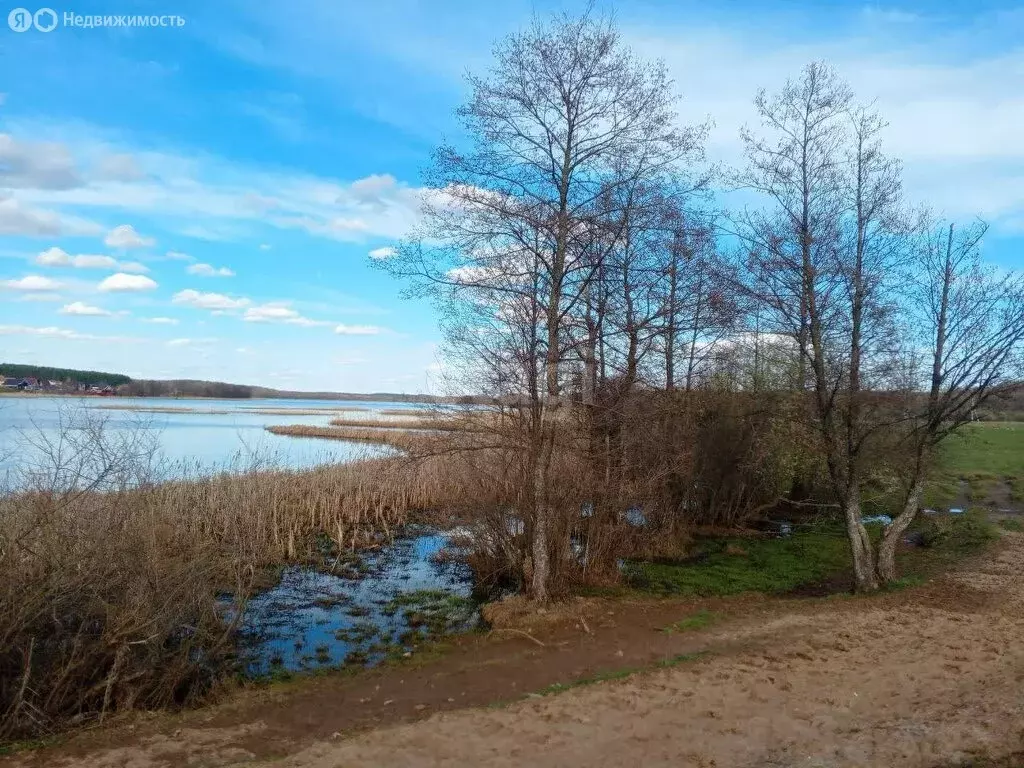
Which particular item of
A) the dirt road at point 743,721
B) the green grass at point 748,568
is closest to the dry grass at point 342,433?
the green grass at point 748,568

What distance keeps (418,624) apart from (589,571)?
131 inches

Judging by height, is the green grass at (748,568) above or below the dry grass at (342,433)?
below

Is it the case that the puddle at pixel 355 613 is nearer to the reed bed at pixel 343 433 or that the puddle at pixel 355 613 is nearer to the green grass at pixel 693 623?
the green grass at pixel 693 623

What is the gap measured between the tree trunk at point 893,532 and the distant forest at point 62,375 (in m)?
52.5

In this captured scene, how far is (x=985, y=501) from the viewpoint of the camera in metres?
23.0

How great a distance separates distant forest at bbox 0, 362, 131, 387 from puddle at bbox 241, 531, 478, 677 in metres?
45.0

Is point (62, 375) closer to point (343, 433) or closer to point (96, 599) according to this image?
point (343, 433)

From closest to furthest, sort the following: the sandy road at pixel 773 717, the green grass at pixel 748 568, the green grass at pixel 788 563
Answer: the sandy road at pixel 773 717 → the green grass at pixel 788 563 → the green grass at pixel 748 568

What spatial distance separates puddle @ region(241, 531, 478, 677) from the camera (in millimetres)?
9422

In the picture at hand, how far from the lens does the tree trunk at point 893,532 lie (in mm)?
11383

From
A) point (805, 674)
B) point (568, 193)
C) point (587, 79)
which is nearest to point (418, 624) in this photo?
point (805, 674)

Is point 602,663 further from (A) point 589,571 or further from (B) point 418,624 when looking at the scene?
(A) point 589,571

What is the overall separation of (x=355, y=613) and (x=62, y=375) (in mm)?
75802

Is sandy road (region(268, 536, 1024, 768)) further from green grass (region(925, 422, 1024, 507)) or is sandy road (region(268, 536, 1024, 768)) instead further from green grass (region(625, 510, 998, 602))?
green grass (region(925, 422, 1024, 507))
